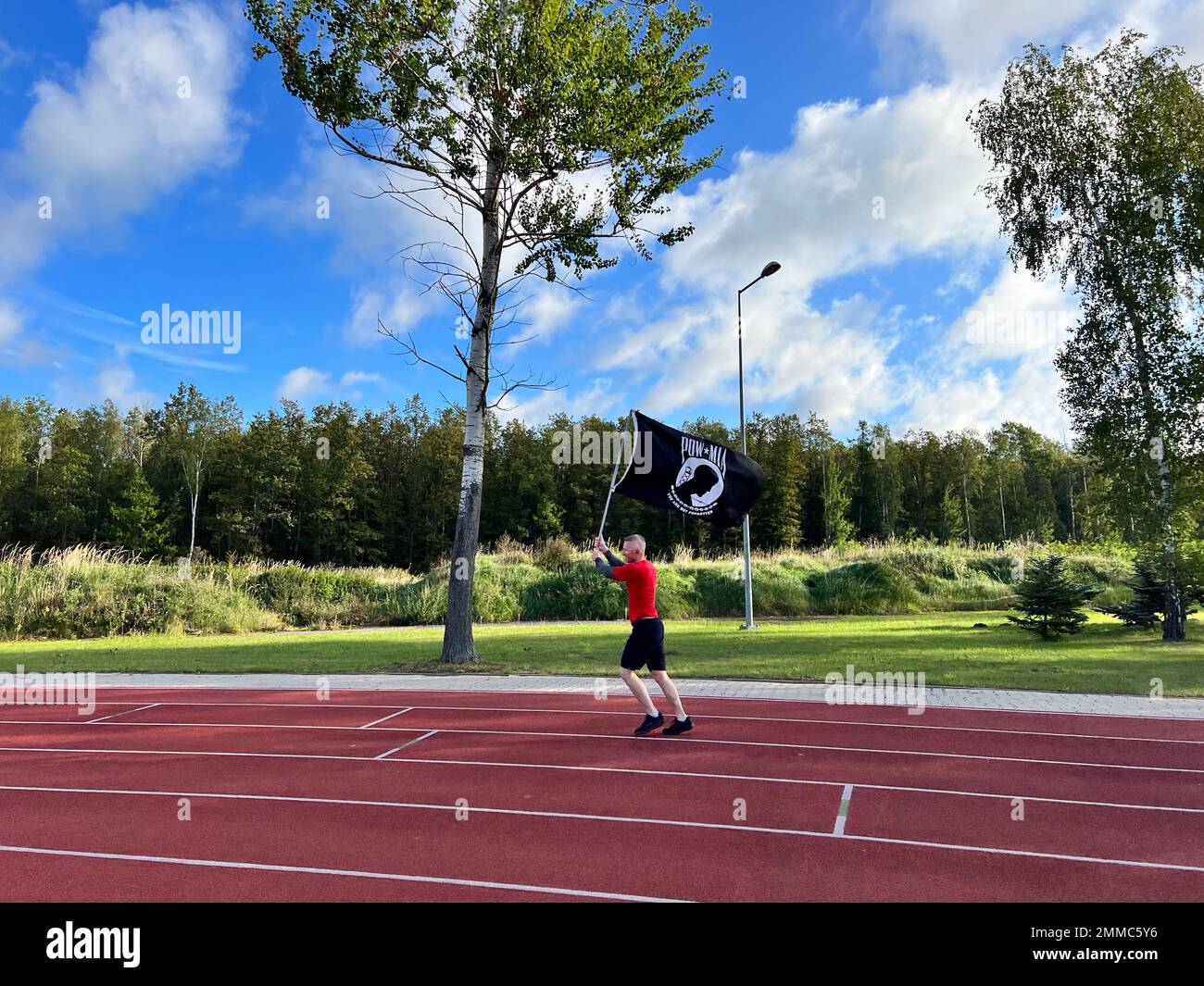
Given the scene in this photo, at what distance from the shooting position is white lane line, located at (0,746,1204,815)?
6.26 meters

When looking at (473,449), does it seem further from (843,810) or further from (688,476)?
(843,810)

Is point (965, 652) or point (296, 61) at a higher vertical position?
point (296, 61)

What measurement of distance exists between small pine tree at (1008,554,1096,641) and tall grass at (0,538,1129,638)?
24.0ft

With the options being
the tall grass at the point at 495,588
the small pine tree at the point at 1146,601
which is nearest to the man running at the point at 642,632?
the small pine tree at the point at 1146,601

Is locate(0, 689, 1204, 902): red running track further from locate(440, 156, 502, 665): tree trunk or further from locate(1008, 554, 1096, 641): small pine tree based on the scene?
locate(1008, 554, 1096, 641): small pine tree

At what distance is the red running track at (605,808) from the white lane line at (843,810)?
0.09ft

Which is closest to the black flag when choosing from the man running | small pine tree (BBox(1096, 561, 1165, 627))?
the man running

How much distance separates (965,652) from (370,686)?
11688 millimetres

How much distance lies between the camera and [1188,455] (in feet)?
59.7

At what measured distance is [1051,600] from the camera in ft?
59.9

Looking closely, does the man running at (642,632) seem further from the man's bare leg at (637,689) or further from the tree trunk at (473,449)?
the tree trunk at (473,449)
